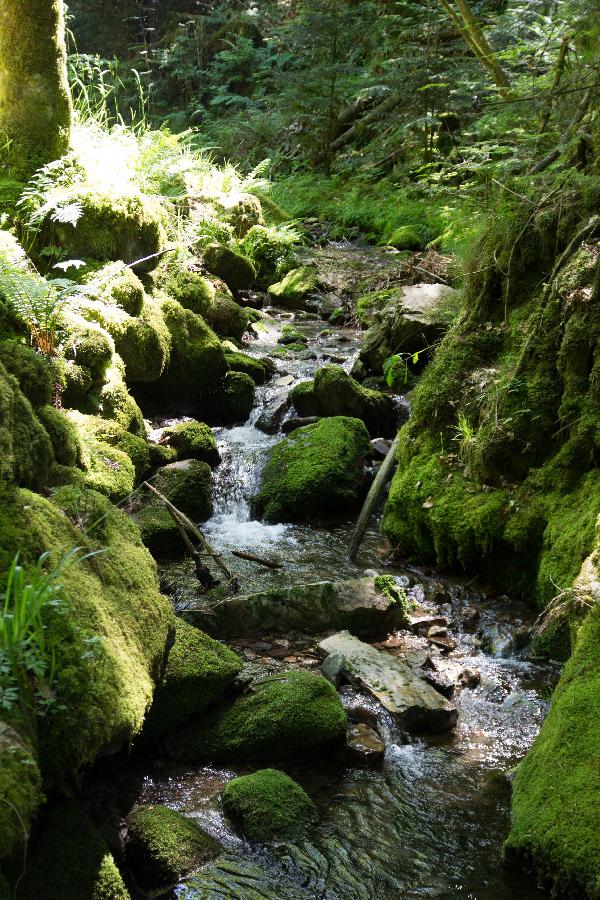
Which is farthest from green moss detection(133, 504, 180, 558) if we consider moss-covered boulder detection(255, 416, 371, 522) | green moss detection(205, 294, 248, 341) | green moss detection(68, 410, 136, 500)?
green moss detection(205, 294, 248, 341)

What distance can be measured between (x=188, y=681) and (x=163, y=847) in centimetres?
95

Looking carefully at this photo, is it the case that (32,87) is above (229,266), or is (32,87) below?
above

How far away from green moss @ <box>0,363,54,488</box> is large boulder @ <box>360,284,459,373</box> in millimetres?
5952

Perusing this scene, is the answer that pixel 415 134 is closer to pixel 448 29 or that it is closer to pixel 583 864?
pixel 448 29

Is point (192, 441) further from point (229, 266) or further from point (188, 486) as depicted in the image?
point (229, 266)

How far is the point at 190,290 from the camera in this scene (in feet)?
32.4

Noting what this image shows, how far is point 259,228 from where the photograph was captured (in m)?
13.5

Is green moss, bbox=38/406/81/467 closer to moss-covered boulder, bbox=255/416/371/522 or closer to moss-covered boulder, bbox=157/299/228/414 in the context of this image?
moss-covered boulder, bbox=255/416/371/522

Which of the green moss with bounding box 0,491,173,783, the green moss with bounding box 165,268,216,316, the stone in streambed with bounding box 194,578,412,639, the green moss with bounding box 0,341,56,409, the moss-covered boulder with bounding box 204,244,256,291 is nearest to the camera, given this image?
the green moss with bounding box 0,491,173,783

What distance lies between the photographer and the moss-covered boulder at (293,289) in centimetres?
1288

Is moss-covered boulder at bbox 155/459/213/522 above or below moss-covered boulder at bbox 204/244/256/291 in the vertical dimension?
below

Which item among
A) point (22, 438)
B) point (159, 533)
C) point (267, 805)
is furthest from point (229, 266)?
point (267, 805)

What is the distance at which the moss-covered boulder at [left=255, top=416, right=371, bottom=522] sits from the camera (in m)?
7.79

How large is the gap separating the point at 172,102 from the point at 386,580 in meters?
25.9
